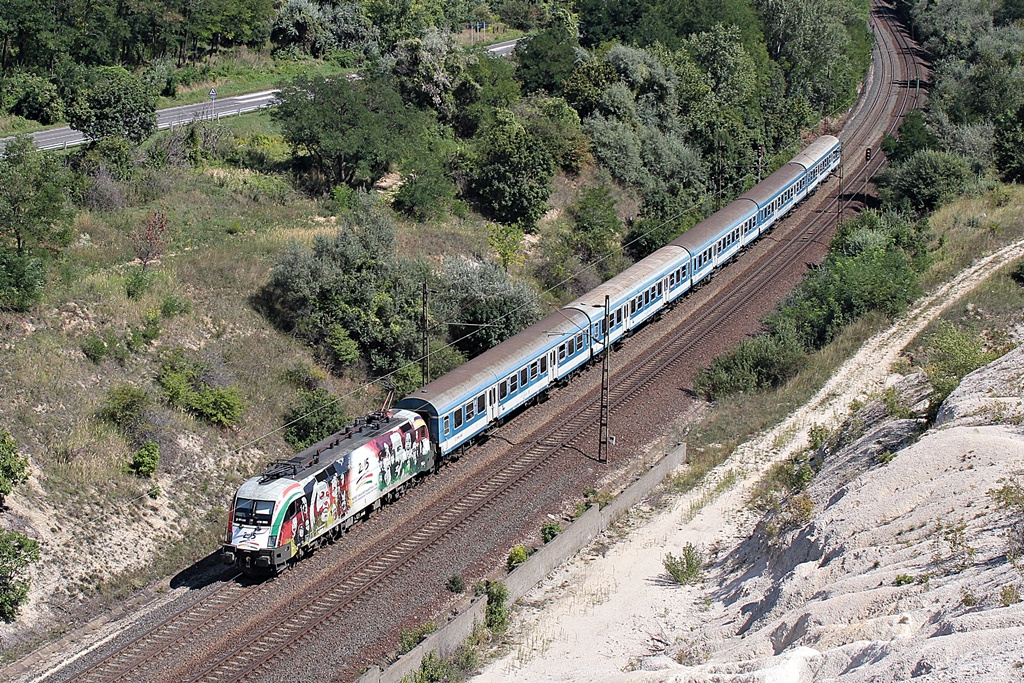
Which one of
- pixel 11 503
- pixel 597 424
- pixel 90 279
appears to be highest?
pixel 90 279

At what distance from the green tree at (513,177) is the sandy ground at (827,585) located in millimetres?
26344

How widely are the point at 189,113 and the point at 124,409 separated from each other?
34.3 meters

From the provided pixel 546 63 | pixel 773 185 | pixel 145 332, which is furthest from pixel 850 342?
pixel 546 63

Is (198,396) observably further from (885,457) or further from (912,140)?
(912,140)

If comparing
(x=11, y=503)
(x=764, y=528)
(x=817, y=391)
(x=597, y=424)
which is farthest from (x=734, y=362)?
(x=11, y=503)

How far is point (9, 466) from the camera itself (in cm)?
2758

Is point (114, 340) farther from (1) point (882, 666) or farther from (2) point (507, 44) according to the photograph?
(2) point (507, 44)

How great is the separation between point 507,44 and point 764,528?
70630mm

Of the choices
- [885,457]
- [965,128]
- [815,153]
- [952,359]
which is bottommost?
[815,153]

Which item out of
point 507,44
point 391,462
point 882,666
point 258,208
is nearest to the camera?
point 882,666

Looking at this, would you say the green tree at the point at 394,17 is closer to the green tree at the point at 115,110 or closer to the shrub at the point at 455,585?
the green tree at the point at 115,110

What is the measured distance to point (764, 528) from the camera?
26875 millimetres

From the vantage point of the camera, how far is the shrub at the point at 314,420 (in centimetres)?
3453

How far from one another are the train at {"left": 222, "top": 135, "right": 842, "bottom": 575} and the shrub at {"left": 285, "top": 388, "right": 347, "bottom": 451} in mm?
2941
